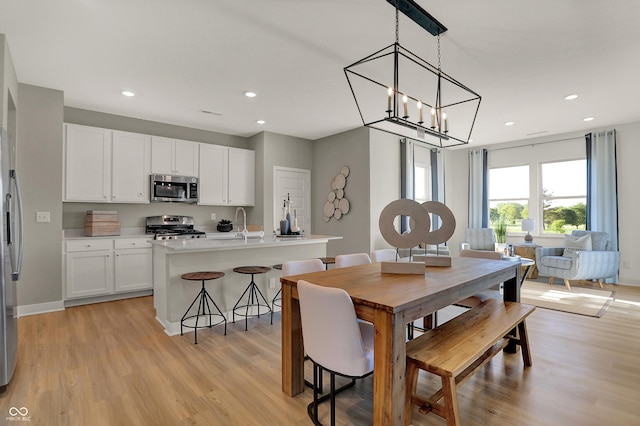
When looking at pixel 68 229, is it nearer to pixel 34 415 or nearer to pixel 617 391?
pixel 34 415

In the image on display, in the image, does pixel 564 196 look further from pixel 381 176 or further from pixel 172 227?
pixel 172 227

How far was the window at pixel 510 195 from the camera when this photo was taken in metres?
6.74

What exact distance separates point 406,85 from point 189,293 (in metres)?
3.34

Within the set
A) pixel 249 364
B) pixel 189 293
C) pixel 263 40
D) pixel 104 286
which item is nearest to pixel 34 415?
pixel 249 364

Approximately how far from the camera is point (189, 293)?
11.0 feet

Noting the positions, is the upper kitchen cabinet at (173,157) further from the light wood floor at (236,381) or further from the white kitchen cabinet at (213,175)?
the light wood floor at (236,381)

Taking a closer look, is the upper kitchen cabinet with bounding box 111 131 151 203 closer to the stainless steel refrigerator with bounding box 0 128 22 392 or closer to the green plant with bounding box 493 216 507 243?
the stainless steel refrigerator with bounding box 0 128 22 392

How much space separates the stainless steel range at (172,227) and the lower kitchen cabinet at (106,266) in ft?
1.23

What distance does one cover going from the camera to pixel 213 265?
348cm

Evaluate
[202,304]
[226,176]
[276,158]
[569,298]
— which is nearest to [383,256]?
[202,304]

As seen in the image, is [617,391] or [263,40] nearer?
[617,391]

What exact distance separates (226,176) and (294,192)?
1318 millimetres

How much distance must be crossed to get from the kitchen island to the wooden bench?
2115 mm

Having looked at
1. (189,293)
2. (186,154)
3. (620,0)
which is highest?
(620,0)
